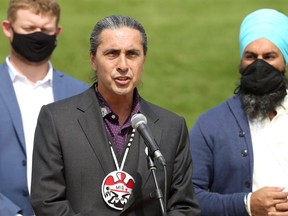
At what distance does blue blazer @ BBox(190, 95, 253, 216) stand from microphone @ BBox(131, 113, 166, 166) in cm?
145

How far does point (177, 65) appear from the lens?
62.6 ft

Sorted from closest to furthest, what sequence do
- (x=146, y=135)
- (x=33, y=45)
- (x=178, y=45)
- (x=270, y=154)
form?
(x=146, y=135)
(x=270, y=154)
(x=33, y=45)
(x=178, y=45)

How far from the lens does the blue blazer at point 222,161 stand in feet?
25.8

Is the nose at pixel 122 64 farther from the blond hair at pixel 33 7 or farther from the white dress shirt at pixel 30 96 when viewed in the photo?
the blond hair at pixel 33 7

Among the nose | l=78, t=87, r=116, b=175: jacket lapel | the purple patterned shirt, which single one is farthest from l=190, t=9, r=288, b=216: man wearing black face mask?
the nose

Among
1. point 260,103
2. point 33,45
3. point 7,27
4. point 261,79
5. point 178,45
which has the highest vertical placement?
point 178,45

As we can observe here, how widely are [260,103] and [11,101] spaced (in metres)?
1.73

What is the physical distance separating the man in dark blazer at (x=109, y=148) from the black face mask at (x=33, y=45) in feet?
6.12

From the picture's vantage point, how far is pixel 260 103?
26.3 ft

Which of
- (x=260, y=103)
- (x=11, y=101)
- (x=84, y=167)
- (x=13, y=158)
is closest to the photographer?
(x=84, y=167)

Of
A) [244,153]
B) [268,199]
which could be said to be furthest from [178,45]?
[268,199]

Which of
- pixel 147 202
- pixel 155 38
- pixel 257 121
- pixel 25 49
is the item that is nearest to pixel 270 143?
pixel 257 121

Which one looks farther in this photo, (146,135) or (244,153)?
(244,153)

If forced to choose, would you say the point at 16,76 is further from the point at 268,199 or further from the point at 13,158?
the point at 268,199
